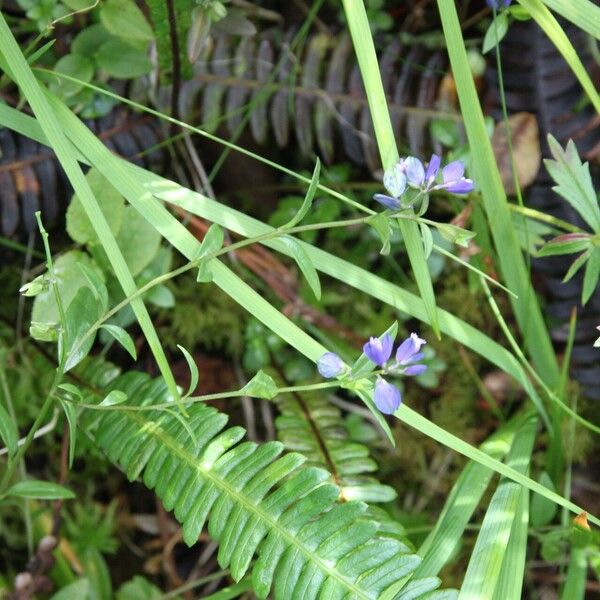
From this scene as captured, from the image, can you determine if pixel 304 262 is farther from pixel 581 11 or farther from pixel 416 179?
pixel 581 11

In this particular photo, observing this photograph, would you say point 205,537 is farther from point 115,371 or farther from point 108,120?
point 108,120

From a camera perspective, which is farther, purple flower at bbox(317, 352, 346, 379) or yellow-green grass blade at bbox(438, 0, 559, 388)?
yellow-green grass blade at bbox(438, 0, 559, 388)

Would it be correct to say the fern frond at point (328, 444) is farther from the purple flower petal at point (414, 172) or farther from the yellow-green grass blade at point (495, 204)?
the purple flower petal at point (414, 172)

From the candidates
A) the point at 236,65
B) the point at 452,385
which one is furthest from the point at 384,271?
the point at 236,65

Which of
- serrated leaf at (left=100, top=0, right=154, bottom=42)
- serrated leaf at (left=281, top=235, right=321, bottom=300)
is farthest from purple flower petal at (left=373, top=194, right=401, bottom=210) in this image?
serrated leaf at (left=100, top=0, right=154, bottom=42)

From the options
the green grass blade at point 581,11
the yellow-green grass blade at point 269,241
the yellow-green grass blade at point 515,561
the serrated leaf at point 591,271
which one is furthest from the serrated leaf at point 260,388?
the green grass blade at point 581,11

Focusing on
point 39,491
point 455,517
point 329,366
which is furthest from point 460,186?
point 39,491

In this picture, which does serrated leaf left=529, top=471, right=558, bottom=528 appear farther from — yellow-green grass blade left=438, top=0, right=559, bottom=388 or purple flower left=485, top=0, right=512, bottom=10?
purple flower left=485, top=0, right=512, bottom=10
